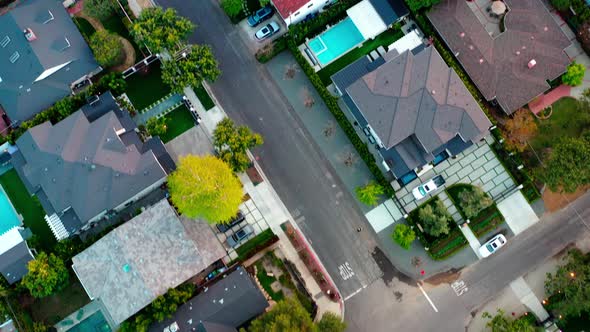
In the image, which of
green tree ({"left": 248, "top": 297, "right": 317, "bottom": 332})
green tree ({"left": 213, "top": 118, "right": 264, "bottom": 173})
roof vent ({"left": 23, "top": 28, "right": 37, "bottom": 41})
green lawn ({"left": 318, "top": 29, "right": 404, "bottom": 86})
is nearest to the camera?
green tree ({"left": 248, "top": 297, "right": 317, "bottom": 332})

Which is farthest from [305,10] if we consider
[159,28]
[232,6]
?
[159,28]

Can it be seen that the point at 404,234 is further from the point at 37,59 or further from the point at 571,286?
the point at 37,59

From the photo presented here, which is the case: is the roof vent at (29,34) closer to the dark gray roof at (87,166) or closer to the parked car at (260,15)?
the dark gray roof at (87,166)

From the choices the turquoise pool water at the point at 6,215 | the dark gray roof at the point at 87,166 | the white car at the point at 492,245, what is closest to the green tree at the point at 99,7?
the dark gray roof at the point at 87,166

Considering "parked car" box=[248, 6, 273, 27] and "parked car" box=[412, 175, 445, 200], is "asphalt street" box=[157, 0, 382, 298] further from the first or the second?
"parked car" box=[412, 175, 445, 200]

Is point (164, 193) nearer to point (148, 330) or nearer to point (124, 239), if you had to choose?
point (124, 239)

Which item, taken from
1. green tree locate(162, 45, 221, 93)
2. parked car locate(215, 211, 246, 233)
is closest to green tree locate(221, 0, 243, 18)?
green tree locate(162, 45, 221, 93)
